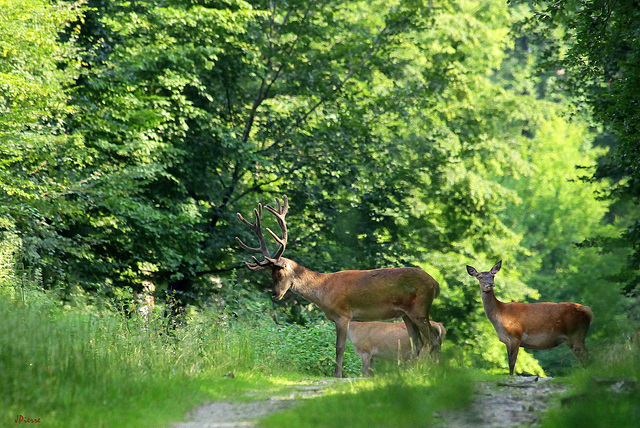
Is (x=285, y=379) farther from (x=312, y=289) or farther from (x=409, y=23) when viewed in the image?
(x=409, y=23)

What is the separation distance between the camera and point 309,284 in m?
12.5

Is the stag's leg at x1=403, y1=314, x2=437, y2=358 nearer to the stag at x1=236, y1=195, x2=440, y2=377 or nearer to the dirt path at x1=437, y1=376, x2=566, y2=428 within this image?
the stag at x1=236, y1=195, x2=440, y2=377

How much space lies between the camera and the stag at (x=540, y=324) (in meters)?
12.1

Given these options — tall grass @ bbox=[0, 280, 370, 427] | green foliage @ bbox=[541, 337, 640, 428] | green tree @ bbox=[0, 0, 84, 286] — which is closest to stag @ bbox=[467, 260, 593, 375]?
tall grass @ bbox=[0, 280, 370, 427]

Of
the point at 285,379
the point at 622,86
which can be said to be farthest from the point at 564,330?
the point at 285,379

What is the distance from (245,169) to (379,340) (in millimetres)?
7821

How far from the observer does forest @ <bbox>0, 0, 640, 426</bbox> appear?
432 inches

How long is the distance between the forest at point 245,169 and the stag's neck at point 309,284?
99cm

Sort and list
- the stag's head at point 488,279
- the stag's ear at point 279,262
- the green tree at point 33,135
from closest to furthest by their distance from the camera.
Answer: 1. the stag's head at point 488,279
2. the stag's ear at point 279,262
3. the green tree at point 33,135

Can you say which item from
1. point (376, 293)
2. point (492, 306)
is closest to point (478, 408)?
point (376, 293)

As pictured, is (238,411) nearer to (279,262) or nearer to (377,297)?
(377,297)

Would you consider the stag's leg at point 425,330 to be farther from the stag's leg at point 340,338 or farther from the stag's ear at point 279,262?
the stag's ear at point 279,262

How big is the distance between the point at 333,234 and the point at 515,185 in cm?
2210
